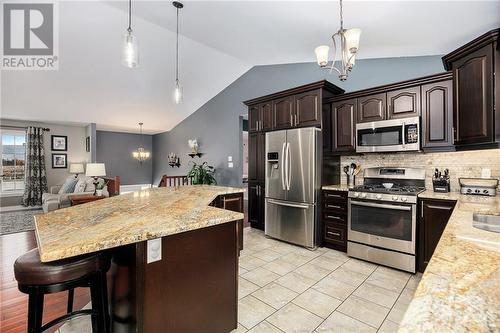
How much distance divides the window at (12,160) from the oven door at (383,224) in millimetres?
8718

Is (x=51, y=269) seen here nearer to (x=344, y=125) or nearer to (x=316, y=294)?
(x=316, y=294)

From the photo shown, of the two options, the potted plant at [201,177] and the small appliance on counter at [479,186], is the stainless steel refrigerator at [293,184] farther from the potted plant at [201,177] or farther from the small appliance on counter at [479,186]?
the potted plant at [201,177]

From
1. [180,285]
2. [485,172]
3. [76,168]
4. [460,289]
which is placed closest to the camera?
[460,289]

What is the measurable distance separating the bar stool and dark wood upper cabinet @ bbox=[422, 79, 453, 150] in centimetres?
341

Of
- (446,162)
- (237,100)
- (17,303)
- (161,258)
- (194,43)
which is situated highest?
(194,43)

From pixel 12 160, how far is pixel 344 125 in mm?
8704

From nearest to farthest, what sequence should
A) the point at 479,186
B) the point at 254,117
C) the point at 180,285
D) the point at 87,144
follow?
the point at 180,285
the point at 479,186
the point at 254,117
the point at 87,144

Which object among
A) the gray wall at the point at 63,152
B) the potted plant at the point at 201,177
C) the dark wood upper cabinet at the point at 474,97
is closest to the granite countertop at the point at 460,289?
the dark wood upper cabinet at the point at 474,97

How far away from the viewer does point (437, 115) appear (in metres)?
2.74

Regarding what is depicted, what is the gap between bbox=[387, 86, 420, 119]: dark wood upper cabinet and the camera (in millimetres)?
2869

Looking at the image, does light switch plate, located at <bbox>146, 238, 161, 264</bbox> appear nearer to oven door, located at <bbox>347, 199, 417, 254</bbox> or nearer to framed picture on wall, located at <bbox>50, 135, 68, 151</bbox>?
oven door, located at <bbox>347, 199, 417, 254</bbox>

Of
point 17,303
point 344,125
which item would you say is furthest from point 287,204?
point 17,303

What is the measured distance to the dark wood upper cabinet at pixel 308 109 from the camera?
138 inches

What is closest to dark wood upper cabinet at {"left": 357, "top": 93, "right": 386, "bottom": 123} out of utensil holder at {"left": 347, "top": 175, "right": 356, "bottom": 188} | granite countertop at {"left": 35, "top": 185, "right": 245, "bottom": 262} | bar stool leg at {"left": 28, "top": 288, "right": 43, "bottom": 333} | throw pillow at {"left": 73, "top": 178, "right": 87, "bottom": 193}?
utensil holder at {"left": 347, "top": 175, "right": 356, "bottom": 188}
